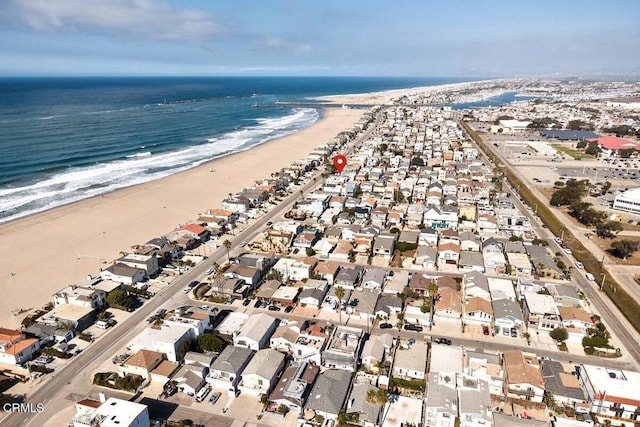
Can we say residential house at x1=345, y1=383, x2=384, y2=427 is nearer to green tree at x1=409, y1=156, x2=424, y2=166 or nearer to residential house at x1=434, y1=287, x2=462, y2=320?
residential house at x1=434, y1=287, x2=462, y2=320

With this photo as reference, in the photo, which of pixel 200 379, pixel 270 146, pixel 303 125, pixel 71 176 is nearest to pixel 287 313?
pixel 200 379

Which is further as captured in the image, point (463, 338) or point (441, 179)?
point (441, 179)

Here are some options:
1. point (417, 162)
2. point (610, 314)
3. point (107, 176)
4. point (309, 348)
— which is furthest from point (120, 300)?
point (417, 162)

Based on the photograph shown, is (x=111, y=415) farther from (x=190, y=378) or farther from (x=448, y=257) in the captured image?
(x=448, y=257)

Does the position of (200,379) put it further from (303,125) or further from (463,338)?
(303,125)

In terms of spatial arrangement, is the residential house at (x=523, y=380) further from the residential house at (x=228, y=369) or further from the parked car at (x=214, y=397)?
the parked car at (x=214, y=397)

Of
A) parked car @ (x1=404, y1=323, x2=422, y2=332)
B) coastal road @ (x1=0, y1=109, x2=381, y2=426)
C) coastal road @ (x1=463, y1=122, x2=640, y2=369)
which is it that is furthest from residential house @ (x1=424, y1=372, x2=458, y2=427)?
coastal road @ (x1=0, y1=109, x2=381, y2=426)

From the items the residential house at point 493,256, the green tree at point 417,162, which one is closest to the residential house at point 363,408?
the residential house at point 493,256
